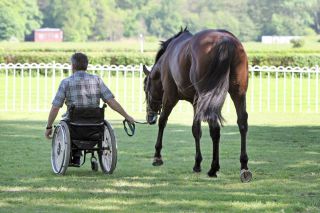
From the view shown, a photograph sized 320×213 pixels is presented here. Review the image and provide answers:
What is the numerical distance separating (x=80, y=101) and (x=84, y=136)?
40cm

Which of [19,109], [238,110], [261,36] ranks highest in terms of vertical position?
[238,110]

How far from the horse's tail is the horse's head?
2.29 meters

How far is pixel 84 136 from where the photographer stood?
10.0m

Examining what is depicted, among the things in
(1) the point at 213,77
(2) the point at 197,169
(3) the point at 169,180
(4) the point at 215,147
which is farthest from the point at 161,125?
(1) the point at 213,77

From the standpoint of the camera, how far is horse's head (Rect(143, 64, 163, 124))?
1201 centimetres

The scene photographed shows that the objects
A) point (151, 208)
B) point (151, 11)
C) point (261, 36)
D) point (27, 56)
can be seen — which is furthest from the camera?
point (151, 11)

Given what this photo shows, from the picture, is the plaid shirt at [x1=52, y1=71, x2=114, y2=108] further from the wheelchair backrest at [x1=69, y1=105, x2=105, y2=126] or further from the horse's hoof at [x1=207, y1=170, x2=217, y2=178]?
the horse's hoof at [x1=207, y1=170, x2=217, y2=178]

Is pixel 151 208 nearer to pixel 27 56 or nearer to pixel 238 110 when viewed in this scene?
pixel 238 110

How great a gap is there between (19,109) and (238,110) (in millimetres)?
14334

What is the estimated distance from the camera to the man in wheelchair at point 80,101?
32.8 feet

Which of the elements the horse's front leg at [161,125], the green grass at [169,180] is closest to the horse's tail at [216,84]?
the green grass at [169,180]

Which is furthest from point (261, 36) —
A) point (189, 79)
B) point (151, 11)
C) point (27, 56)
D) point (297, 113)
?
point (189, 79)

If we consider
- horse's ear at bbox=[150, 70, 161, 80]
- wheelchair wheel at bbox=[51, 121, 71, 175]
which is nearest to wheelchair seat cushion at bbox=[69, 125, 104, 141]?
wheelchair wheel at bbox=[51, 121, 71, 175]

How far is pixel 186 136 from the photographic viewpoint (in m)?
15.9
